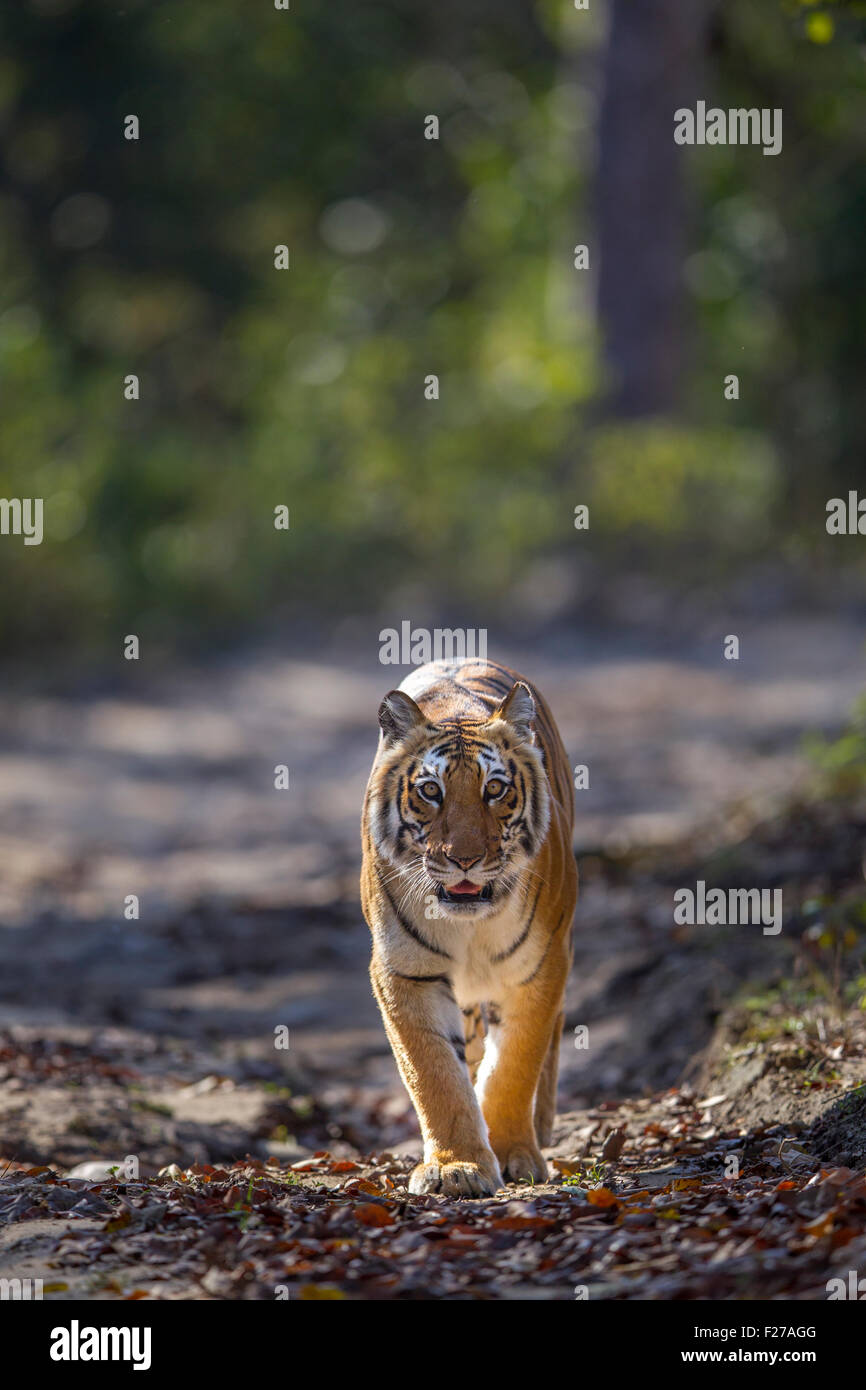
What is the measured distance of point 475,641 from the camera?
16141 millimetres

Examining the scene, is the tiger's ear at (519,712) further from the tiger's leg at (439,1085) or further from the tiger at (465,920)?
the tiger's leg at (439,1085)

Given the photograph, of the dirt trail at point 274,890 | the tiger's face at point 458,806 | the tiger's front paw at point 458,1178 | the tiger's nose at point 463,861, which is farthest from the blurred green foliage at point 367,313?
the tiger's front paw at point 458,1178

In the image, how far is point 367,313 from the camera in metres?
27.8

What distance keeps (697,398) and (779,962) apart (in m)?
17.5

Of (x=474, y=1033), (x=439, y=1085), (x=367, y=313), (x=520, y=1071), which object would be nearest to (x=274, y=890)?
(x=474, y=1033)

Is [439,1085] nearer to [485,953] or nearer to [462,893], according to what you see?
[485,953]

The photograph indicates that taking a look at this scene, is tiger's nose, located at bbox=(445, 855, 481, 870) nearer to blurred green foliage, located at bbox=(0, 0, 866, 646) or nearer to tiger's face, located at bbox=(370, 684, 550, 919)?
tiger's face, located at bbox=(370, 684, 550, 919)

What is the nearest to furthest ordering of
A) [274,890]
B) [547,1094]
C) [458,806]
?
[458,806], [547,1094], [274,890]

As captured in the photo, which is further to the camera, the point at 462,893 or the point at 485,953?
the point at 485,953

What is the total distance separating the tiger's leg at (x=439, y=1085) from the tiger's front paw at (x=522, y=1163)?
211mm

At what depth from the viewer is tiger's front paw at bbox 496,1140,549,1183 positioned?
17.3 ft

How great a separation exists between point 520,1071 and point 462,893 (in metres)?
0.70
